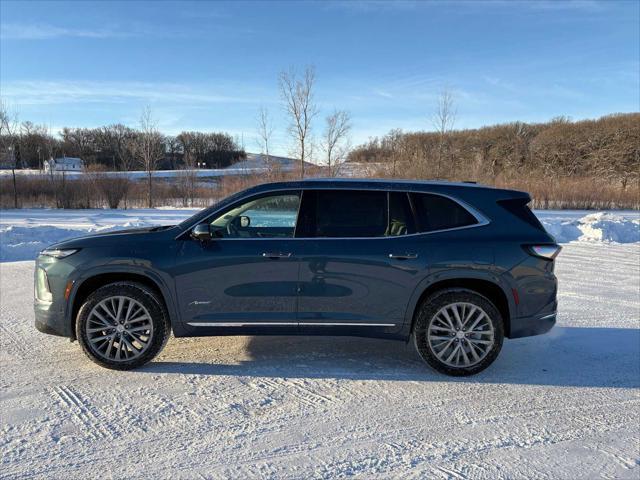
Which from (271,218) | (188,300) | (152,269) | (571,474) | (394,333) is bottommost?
(571,474)

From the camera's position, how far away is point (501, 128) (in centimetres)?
4197

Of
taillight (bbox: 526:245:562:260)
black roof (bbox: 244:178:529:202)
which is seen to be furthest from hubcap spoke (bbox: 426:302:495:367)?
black roof (bbox: 244:178:529:202)

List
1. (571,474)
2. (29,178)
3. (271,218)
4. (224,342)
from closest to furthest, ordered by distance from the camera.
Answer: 1. (571,474)
2. (271,218)
3. (224,342)
4. (29,178)

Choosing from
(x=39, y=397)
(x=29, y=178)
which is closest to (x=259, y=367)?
(x=39, y=397)

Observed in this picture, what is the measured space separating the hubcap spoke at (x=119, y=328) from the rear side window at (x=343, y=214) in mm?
1715

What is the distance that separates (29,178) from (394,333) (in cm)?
3262

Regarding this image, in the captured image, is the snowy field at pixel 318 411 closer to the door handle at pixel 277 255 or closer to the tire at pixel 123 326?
the tire at pixel 123 326

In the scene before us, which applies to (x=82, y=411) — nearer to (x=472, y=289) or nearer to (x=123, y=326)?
(x=123, y=326)

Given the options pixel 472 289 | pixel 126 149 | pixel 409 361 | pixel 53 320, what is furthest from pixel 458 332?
pixel 126 149

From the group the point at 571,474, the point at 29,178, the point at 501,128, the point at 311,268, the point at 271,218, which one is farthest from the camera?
the point at 501,128

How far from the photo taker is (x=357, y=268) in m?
4.17

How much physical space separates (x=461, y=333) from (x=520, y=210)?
1297 mm

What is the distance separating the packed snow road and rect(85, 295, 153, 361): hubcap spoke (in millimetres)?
232

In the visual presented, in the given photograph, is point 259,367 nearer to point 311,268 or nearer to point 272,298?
point 272,298
